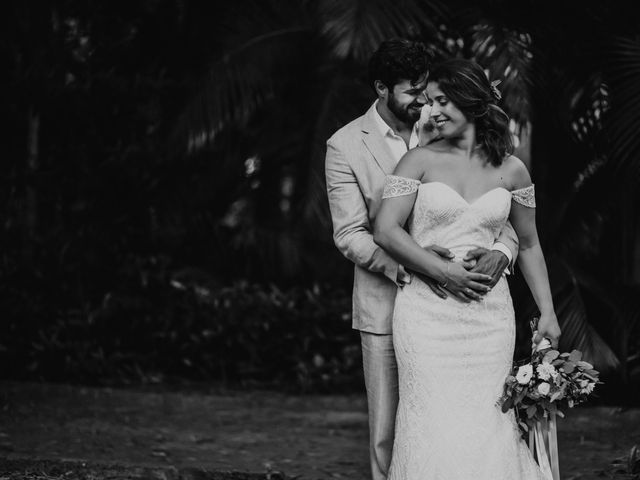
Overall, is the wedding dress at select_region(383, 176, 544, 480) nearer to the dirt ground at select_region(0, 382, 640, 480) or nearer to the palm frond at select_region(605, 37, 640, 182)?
the dirt ground at select_region(0, 382, 640, 480)

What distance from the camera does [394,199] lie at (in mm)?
4125

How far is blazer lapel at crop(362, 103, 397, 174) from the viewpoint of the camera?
4.43 meters

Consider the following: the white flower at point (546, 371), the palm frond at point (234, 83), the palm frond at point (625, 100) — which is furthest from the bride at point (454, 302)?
the palm frond at point (234, 83)

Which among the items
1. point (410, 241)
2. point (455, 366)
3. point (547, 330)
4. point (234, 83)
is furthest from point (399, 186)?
point (234, 83)

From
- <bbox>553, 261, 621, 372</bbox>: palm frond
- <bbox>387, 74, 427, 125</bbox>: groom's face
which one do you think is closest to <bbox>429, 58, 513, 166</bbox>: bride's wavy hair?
<bbox>387, 74, 427, 125</bbox>: groom's face

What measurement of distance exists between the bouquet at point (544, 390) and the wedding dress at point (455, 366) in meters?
0.05

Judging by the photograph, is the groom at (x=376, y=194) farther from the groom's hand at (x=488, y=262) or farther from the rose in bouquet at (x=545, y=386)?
the rose in bouquet at (x=545, y=386)

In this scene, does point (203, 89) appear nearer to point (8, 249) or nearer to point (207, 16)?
point (207, 16)

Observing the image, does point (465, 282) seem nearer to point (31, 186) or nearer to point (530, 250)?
point (530, 250)

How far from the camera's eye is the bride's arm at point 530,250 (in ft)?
14.0

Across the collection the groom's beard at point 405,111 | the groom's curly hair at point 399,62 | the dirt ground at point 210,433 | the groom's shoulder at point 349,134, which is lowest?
→ the dirt ground at point 210,433

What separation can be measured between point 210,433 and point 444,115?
3.53m

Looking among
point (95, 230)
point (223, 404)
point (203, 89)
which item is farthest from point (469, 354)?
point (95, 230)

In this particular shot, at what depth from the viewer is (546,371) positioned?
412 cm
